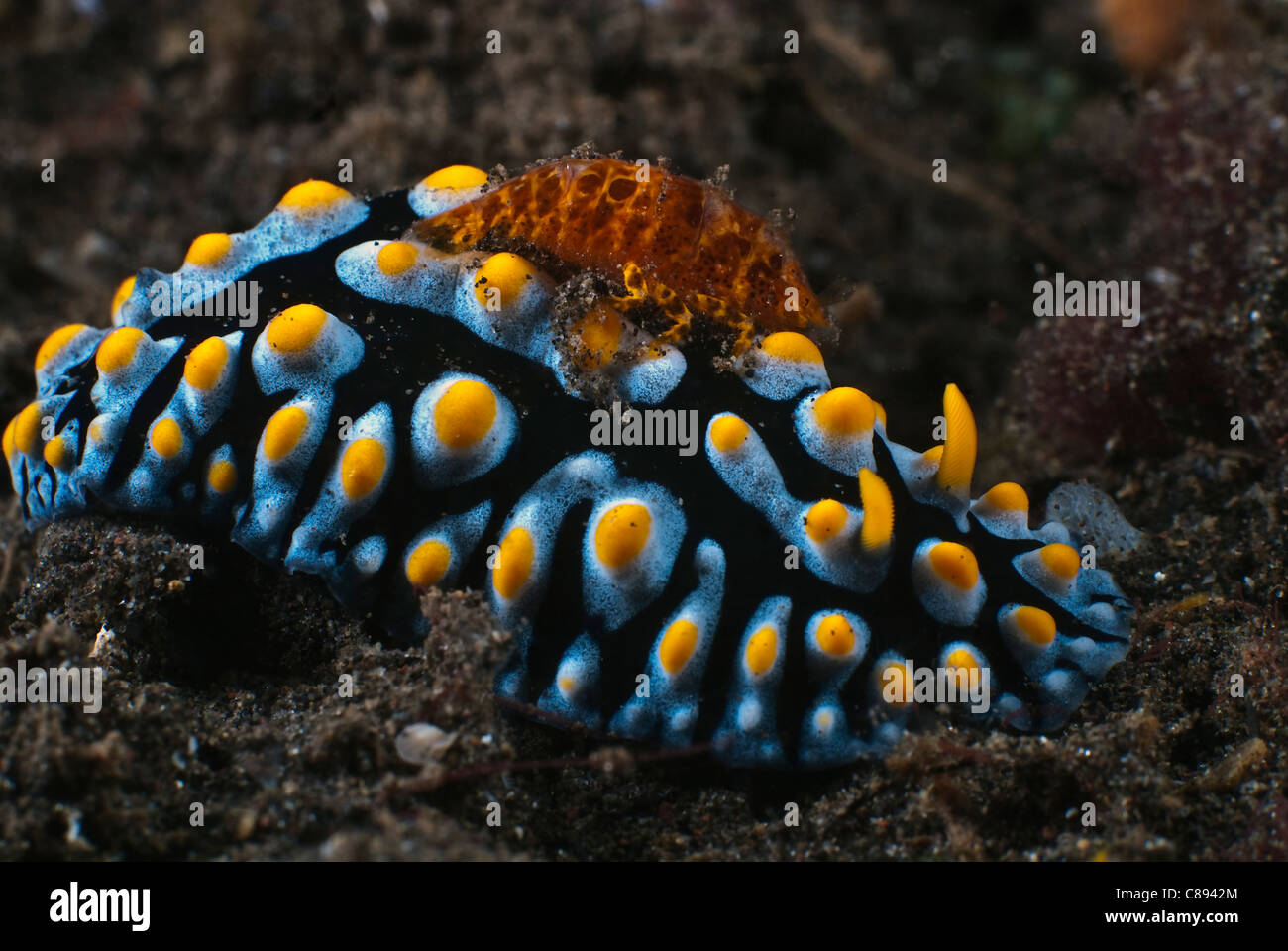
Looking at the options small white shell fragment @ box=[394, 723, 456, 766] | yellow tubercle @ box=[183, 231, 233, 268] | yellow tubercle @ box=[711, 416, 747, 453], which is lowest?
small white shell fragment @ box=[394, 723, 456, 766]

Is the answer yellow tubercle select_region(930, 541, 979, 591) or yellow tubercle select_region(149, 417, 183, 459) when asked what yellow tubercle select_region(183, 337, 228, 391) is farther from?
yellow tubercle select_region(930, 541, 979, 591)

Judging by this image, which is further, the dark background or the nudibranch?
the nudibranch

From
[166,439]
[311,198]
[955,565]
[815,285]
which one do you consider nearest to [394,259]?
[311,198]

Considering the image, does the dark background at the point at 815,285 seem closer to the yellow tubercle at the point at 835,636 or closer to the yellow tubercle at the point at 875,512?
the yellow tubercle at the point at 835,636

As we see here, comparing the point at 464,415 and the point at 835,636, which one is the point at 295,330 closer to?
the point at 464,415

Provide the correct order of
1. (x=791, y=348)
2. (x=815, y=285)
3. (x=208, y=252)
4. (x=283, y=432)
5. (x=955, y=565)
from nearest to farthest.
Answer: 1. (x=955, y=565)
2. (x=283, y=432)
3. (x=791, y=348)
4. (x=208, y=252)
5. (x=815, y=285)

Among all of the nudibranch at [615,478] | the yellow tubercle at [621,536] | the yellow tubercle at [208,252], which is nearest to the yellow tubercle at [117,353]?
the nudibranch at [615,478]

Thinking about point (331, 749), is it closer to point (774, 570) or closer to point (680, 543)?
point (680, 543)

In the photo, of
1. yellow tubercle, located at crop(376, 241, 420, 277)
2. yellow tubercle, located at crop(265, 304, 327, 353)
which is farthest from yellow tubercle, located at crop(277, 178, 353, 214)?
yellow tubercle, located at crop(265, 304, 327, 353)

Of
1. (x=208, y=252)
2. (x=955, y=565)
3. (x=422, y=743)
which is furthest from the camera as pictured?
(x=208, y=252)
